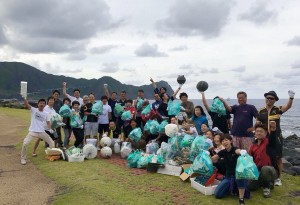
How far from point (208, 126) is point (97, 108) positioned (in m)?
3.84

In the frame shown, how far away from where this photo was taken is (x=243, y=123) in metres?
8.10

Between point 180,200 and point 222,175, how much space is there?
51.8 inches

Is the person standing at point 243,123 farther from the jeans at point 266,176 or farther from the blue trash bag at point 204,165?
the blue trash bag at point 204,165

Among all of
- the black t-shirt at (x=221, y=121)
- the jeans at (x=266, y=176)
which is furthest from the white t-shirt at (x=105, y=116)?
the jeans at (x=266, y=176)

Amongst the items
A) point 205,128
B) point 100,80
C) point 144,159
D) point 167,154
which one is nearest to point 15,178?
point 144,159

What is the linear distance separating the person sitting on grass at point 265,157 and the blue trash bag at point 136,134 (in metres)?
4.16

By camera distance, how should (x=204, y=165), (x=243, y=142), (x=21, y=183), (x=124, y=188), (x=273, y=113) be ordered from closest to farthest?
(x=204, y=165), (x=124, y=188), (x=273, y=113), (x=21, y=183), (x=243, y=142)

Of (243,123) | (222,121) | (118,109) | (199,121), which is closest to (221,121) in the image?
(222,121)

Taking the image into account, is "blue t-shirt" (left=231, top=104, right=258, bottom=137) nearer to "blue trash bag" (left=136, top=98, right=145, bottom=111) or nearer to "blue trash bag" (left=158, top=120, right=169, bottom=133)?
"blue trash bag" (left=158, top=120, right=169, bottom=133)

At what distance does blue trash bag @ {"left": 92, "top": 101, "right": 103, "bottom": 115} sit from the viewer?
10914 millimetres

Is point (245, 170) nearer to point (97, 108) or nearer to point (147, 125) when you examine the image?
point (147, 125)

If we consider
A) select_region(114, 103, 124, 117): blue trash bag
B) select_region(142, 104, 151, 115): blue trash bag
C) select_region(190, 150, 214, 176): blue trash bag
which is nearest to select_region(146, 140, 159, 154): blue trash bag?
select_region(142, 104, 151, 115): blue trash bag

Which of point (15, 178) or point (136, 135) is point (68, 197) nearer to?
point (15, 178)

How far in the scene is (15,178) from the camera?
8305 millimetres
